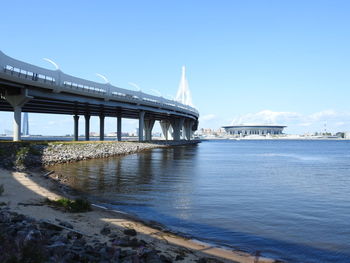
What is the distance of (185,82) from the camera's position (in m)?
166

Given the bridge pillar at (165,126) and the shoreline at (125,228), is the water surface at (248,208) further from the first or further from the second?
the bridge pillar at (165,126)

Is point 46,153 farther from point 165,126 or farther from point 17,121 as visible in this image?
point 165,126

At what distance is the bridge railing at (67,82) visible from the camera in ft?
153

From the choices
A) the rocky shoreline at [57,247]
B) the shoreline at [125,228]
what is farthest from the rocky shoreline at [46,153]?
the rocky shoreline at [57,247]

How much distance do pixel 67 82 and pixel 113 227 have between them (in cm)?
5181

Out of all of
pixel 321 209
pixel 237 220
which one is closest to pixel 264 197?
pixel 321 209

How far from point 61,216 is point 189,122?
155638 millimetres

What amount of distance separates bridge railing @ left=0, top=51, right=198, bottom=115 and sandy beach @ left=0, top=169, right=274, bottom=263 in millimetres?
30222

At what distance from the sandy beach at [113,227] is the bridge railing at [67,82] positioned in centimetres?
3022

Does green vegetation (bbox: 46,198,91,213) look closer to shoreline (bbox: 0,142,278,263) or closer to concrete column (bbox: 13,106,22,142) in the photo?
shoreline (bbox: 0,142,278,263)

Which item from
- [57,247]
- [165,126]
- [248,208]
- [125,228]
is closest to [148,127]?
[165,126]

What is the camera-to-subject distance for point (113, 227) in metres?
14.1

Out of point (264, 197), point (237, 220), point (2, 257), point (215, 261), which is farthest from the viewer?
point (264, 197)

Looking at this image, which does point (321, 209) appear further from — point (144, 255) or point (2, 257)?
point (2, 257)
